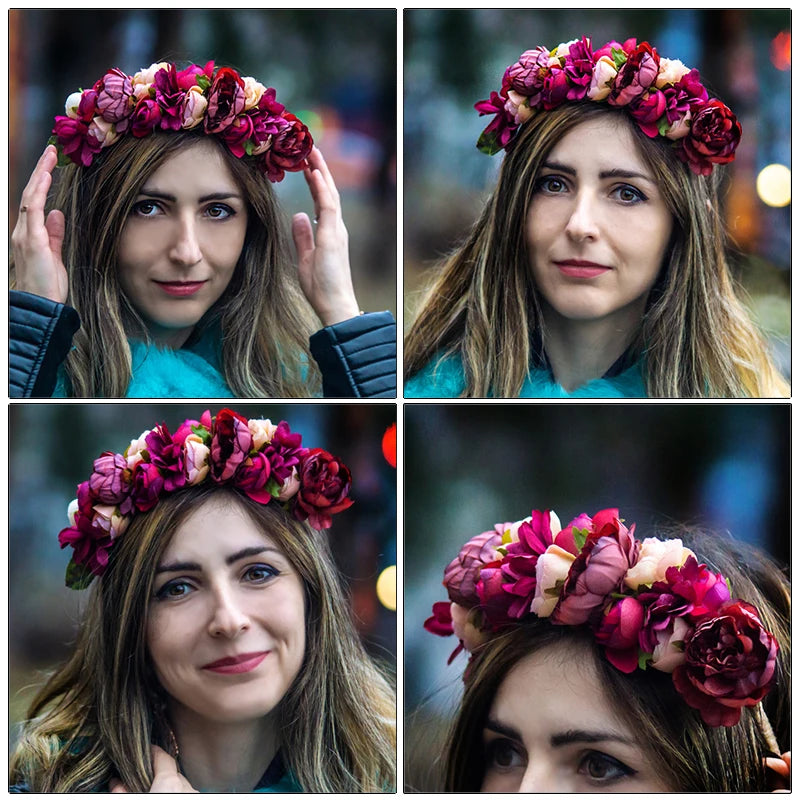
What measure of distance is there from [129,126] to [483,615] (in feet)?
2.97

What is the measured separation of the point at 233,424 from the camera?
5.63ft

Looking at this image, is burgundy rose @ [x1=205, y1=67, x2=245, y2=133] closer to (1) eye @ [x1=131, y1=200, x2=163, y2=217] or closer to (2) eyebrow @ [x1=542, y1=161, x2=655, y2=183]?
(1) eye @ [x1=131, y1=200, x2=163, y2=217]

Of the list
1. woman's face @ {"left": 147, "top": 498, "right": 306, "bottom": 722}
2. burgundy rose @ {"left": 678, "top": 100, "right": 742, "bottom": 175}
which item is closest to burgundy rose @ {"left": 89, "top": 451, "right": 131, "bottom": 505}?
woman's face @ {"left": 147, "top": 498, "right": 306, "bottom": 722}

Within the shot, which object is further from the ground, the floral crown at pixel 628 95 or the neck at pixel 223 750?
the floral crown at pixel 628 95

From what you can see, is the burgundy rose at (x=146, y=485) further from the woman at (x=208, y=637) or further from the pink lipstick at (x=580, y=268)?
the pink lipstick at (x=580, y=268)

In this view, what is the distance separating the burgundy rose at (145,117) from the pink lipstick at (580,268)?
2.10ft

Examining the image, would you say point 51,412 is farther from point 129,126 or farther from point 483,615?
point 483,615

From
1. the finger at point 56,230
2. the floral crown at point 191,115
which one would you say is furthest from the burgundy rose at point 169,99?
the finger at point 56,230

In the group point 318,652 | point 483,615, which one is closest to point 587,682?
point 483,615

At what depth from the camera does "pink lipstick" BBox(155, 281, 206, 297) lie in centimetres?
173

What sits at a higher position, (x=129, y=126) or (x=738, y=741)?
(x=129, y=126)

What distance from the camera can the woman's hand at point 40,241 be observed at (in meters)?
1.74

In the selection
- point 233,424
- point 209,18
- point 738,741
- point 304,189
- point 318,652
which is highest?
point 209,18

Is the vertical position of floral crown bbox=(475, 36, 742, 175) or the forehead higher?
floral crown bbox=(475, 36, 742, 175)
